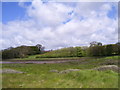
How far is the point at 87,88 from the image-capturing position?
33.2ft

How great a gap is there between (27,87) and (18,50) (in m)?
77.2

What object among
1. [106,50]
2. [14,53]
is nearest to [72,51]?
[106,50]

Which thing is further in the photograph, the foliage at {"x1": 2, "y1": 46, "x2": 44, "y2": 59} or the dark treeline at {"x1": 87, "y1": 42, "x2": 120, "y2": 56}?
the foliage at {"x1": 2, "y1": 46, "x2": 44, "y2": 59}

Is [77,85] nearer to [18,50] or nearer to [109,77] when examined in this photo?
[109,77]

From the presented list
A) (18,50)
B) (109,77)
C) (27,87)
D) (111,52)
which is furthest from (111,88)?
(18,50)

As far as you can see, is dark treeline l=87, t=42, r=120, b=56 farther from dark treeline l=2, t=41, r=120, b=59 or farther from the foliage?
the foliage

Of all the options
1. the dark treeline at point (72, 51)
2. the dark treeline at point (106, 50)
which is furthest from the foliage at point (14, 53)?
the dark treeline at point (106, 50)

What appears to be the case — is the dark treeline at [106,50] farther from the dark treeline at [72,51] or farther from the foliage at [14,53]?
the foliage at [14,53]

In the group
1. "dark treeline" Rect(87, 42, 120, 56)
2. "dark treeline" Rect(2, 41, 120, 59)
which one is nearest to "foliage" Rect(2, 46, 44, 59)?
"dark treeline" Rect(2, 41, 120, 59)

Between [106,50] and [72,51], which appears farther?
[72,51]

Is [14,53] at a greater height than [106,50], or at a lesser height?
lesser

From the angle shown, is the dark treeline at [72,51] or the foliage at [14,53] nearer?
the dark treeline at [72,51]

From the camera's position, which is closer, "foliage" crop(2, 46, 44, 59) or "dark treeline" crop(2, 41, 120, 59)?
"dark treeline" crop(2, 41, 120, 59)

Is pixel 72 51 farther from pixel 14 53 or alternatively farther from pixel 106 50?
pixel 14 53
